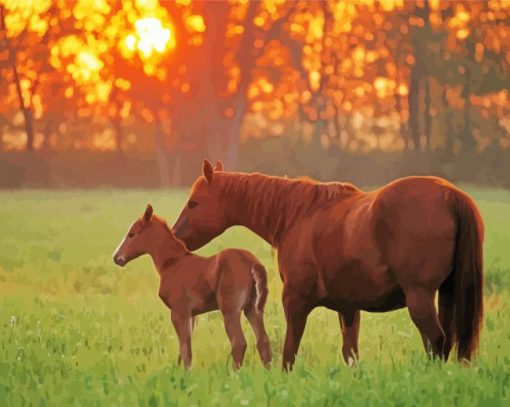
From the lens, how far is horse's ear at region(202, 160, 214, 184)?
230 inches

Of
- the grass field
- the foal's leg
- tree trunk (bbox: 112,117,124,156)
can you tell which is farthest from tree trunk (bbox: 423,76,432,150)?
the foal's leg

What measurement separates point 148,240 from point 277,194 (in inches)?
34.9

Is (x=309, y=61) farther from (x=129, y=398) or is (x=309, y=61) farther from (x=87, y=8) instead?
(x=129, y=398)

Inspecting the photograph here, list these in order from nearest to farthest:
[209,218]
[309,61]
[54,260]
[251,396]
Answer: [251,396]
[209,218]
[54,260]
[309,61]

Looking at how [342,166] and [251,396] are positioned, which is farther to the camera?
[342,166]

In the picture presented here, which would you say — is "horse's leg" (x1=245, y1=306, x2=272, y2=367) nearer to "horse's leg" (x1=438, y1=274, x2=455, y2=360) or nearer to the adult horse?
the adult horse

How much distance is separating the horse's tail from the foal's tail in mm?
1084

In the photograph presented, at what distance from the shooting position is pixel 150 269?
11.8 m

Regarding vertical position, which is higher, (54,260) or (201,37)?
(201,37)

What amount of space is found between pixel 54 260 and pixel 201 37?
25.0 ft

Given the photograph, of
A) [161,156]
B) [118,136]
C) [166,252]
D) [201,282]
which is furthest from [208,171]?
[118,136]

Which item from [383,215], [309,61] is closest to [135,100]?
[309,61]

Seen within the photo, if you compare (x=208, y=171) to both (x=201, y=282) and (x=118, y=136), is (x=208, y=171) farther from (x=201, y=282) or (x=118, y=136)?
(x=118, y=136)

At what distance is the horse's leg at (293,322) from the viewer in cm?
570
